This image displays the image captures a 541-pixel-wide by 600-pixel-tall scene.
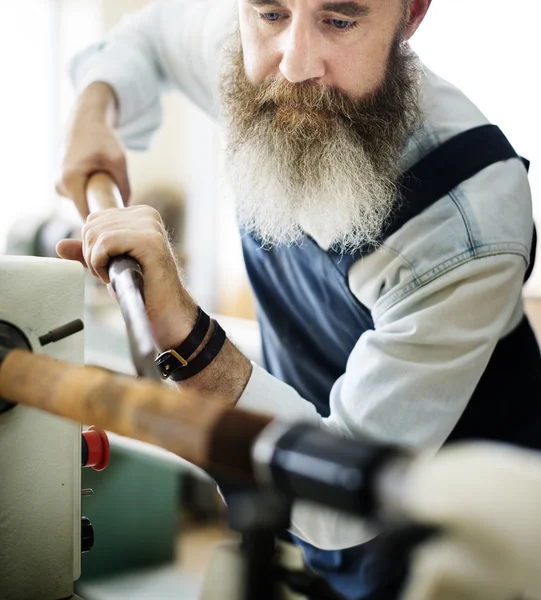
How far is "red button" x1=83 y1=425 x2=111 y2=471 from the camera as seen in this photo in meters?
0.72

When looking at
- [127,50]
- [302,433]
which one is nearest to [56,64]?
[127,50]

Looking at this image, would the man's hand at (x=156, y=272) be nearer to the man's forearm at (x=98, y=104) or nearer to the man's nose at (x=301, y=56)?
the man's nose at (x=301, y=56)

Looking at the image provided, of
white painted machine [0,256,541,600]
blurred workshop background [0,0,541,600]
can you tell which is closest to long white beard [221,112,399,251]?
white painted machine [0,256,541,600]

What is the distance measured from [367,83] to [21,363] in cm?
63

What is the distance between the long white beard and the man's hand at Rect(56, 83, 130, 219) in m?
0.18

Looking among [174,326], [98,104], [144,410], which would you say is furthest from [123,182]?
[144,410]

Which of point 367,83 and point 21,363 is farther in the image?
point 367,83

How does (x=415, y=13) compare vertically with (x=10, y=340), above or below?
above

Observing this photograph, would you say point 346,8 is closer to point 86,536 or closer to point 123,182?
point 123,182

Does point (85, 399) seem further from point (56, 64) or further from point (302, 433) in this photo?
point (56, 64)

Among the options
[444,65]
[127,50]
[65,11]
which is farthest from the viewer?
[65,11]

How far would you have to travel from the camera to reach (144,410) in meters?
0.45

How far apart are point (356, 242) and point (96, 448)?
44 centimetres

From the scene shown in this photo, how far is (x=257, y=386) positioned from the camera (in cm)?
90
